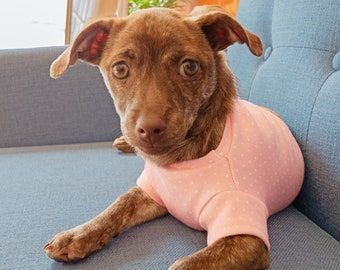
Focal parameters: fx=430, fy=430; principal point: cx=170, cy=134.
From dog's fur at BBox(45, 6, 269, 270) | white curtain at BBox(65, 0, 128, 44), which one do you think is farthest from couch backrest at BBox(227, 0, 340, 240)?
white curtain at BBox(65, 0, 128, 44)

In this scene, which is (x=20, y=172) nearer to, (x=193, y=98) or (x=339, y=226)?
(x=193, y=98)

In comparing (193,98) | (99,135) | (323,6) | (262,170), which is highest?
(323,6)

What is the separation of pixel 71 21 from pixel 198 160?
2.52m

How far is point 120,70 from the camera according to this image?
1241mm

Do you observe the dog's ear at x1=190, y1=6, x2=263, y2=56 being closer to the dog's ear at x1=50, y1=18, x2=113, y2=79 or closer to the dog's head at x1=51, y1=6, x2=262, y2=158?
the dog's head at x1=51, y1=6, x2=262, y2=158

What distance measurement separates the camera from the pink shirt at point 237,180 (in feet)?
3.52

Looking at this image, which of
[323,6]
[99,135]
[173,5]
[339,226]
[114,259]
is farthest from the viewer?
[173,5]

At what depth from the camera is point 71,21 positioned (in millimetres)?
3365

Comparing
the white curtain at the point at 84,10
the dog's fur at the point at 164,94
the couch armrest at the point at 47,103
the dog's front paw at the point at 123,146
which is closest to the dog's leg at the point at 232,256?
the dog's fur at the point at 164,94

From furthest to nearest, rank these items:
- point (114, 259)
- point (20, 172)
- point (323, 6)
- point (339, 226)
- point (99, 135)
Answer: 1. point (99, 135)
2. point (20, 172)
3. point (323, 6)
4. point (339, 226)
5. point (114, 259)

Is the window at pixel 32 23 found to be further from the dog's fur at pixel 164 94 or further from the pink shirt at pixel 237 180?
the pink shirt at pixel 237 180

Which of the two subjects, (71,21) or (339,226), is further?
(71,21)

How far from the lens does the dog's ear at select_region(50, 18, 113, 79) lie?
1.27 metres

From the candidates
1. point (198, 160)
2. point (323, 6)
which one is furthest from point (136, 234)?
point (323, 6)
